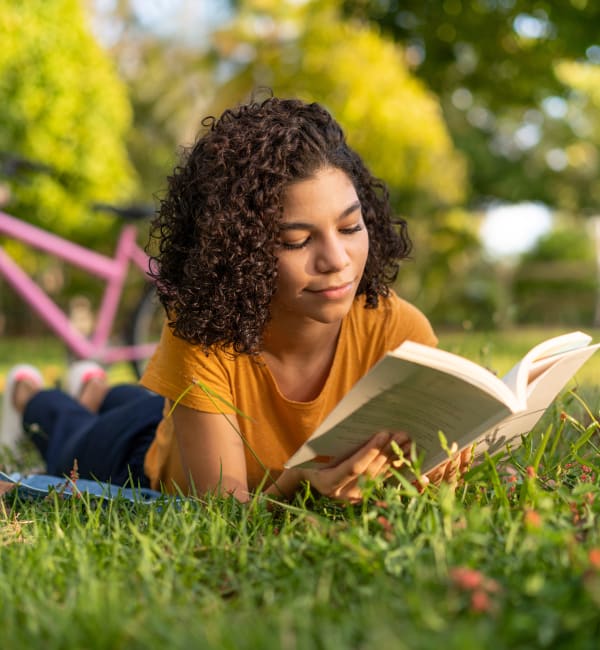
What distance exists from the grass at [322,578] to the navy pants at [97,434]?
3.63 ft

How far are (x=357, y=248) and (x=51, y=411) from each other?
193 centimetres

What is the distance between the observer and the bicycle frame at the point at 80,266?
5355 mm

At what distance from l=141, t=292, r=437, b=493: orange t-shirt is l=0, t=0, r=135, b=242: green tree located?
7.78 meters

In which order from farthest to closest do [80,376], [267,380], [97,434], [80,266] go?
1. [80,266]
2. [80,376]
3. [97,434]
4. [267,380]

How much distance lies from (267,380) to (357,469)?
0.63 m

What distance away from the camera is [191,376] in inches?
85.8

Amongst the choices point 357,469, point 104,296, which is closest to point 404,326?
point 357,469

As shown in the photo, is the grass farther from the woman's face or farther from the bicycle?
the bicycle

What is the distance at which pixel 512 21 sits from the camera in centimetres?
811

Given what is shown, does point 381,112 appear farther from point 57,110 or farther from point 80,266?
point 80,266

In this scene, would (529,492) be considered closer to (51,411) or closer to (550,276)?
(51,411)

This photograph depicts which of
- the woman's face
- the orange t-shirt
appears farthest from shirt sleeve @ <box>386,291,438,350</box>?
the woman's face

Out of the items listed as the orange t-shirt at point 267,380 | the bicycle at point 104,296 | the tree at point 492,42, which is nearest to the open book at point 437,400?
the orange t-shirt at point 267,380

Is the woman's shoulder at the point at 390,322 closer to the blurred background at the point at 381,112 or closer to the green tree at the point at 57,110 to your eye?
the blurred background at the point at 381,112
